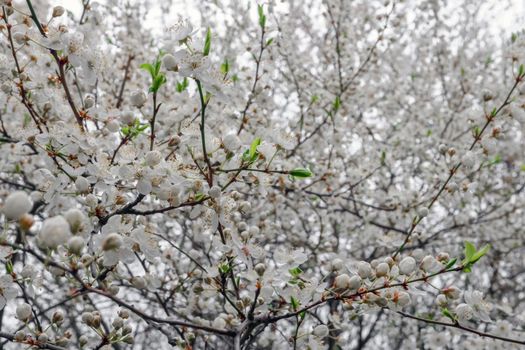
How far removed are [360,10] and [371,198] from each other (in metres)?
2.98

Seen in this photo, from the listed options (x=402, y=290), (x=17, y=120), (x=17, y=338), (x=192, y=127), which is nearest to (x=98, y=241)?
(x=17, y=338)

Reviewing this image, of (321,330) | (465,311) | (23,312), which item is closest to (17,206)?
(23,312)

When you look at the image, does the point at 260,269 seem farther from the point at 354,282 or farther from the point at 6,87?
the point at 6,87

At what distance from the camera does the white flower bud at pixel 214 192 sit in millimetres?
1784

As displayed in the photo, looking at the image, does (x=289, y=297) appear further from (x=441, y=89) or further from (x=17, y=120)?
(x=441, y=89)

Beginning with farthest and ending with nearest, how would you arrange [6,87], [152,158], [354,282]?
[6,87], [152,158], [354,282]

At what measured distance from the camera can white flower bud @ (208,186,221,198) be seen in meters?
1.78

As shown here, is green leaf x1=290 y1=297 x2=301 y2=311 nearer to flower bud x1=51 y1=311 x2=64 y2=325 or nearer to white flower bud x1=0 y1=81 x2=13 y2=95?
flower bud x1=51 y1=311 x2=64 y2=325

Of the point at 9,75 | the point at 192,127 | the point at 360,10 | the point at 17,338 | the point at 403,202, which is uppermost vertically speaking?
the point at 360,10

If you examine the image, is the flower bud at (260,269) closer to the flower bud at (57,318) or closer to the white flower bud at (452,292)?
the white flower bud at (452,292)

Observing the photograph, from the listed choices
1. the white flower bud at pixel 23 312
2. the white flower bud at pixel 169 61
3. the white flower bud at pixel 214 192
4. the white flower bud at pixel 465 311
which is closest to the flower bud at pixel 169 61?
the white flower bud at pixel 169 61

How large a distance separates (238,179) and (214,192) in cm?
17

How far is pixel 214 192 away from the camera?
1.79 metres

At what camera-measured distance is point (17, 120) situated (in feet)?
15.5
